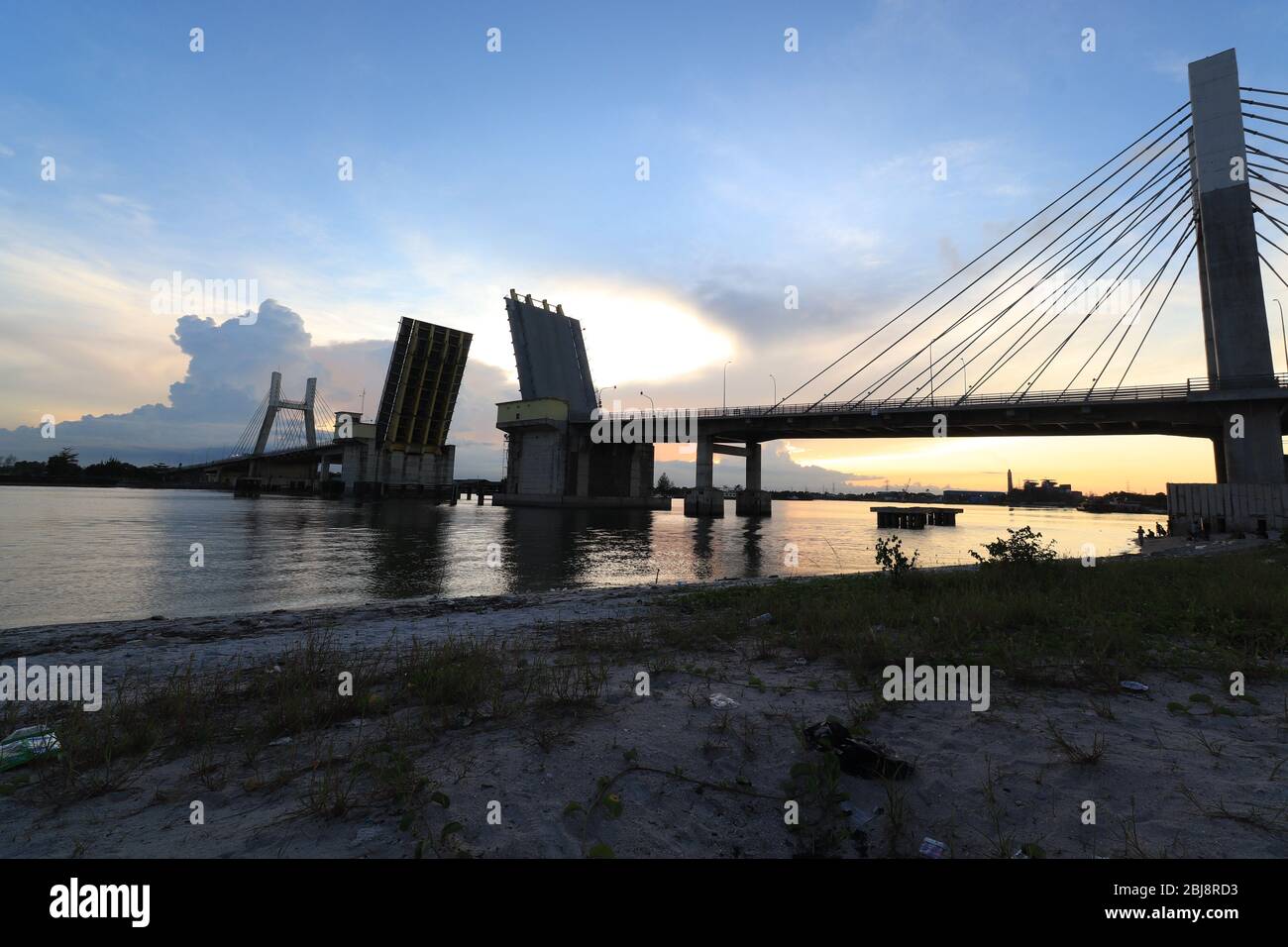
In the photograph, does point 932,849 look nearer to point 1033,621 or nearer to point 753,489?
point 1033,621

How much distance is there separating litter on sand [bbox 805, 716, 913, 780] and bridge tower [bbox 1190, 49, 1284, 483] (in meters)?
48.5

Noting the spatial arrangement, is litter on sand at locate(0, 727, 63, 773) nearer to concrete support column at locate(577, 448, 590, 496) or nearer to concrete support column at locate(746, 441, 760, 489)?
concrete support column at locate(746, 441, 760, 489)

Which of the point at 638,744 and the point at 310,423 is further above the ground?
the point at 310,423

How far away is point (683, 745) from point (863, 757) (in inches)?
50.7

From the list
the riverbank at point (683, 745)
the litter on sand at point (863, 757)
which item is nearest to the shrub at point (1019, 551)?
the riverbank at point (683, 745)

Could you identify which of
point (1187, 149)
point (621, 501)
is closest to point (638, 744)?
point (1187, 149)

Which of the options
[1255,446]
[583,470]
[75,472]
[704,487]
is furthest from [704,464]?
[75,472]

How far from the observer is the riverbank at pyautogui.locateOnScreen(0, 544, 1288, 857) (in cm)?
319

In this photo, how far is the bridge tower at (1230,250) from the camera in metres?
35.2

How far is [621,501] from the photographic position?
94188 mm

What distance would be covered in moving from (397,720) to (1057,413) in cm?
6247

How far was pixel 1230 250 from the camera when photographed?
117 ft

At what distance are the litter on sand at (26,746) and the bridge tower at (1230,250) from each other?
173 feet
